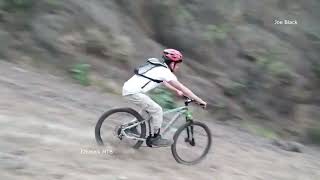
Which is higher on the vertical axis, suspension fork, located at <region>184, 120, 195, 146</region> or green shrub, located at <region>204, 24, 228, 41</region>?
green shrub, located at <region>204, 24, 228, 41</region>

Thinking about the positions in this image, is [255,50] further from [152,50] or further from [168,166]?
[168,166]

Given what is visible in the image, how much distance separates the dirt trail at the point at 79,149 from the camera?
24.4ft

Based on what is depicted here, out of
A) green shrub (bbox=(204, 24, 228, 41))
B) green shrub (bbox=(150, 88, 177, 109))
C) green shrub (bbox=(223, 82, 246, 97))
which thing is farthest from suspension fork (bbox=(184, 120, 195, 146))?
green shrub (bbox=(204, 24, 228, 41))

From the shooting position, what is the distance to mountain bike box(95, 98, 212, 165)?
8.21 meters

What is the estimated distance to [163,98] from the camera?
13055mm

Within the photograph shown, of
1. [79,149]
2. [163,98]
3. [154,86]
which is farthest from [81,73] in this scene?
[154,86]

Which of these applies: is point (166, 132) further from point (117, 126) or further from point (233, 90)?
point (233, 90)

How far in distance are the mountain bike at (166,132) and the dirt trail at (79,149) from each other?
166 mm

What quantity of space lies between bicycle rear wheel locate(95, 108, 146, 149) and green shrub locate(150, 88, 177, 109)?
4.49 meters

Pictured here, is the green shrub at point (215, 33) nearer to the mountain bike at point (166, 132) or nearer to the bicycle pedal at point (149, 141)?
the mountain bike at point (166, 132)

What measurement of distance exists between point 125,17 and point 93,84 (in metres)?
3.57

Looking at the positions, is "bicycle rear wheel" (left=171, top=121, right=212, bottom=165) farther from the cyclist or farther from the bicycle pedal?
the cyclist

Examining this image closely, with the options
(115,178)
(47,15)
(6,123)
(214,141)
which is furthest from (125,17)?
(115,178)

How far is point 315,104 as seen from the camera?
59.3 feet
